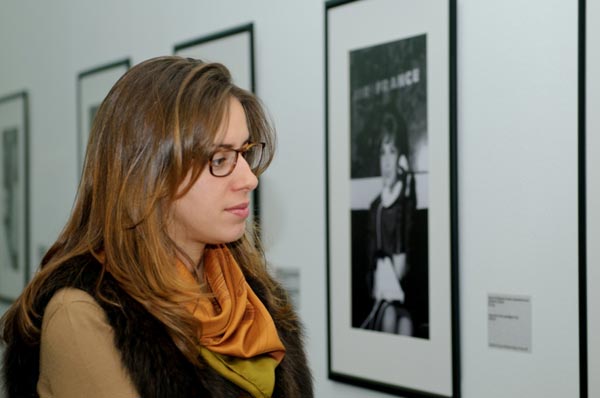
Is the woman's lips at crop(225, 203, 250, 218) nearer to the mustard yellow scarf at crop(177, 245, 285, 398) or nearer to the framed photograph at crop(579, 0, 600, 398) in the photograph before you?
the mustard yellow scarf at crop(177, 245, 285, 398)

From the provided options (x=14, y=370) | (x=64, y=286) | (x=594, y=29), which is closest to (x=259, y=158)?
(x=64, y=286)

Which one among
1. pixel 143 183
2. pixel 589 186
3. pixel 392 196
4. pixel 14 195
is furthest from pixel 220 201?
pixel 14 195

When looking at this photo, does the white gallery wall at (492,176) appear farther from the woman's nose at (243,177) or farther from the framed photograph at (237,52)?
the woman's nose at (243,177)

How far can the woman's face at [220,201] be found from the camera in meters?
1.36

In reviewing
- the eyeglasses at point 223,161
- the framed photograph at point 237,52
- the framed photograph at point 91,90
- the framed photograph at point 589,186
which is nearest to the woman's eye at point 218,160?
the eyeglasses at point 223,161

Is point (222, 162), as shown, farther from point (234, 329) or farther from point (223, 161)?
point (234, 329)

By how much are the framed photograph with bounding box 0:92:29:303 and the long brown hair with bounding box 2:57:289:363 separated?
93.4 inches

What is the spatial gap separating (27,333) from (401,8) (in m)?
1.22

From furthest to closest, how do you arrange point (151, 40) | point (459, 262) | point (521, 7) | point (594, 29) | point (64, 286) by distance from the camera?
1. point (151, 40)
2. point (459, 262)
3. point (521, 7)
4. point (594, 29)
5. point (64, 286)

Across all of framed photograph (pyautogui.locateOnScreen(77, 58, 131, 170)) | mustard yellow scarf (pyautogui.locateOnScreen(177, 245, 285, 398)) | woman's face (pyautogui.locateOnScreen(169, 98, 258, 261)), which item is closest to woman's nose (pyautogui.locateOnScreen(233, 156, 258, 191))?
woman's face (pyautogui.locateOnScreen(169, 98, 258, 261))

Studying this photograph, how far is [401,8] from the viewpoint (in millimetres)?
1903

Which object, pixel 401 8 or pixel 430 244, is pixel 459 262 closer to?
pixel 430 244

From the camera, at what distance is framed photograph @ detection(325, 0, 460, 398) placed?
5.94 ft

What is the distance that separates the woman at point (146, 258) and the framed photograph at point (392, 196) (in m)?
0.59
